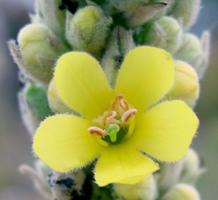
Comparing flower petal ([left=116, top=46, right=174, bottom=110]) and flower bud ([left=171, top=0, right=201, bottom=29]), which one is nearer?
flower petal ([left=116, top=46, right=174, bottom=110])

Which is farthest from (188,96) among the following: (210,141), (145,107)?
(210,141)

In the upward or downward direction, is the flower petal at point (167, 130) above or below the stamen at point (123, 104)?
below

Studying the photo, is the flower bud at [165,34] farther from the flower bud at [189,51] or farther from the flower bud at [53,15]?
the flower bud at [53,15]

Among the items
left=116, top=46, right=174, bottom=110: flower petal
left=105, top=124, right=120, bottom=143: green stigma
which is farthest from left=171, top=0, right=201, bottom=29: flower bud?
left=105, top=124, right=120, bottom=143: green stigma

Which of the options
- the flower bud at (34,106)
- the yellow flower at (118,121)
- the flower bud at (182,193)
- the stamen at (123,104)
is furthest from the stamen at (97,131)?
the flower bud at (182,193)

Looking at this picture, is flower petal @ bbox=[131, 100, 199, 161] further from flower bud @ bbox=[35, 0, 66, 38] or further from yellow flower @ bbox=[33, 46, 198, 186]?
flower bud @ bbox=[35, 0, 66, 38]

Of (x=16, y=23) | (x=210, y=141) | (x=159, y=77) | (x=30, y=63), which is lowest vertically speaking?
(x=159, y=77)

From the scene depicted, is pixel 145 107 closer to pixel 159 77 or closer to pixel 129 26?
pixel 159 77

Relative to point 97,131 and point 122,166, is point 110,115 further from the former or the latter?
point 122,166
